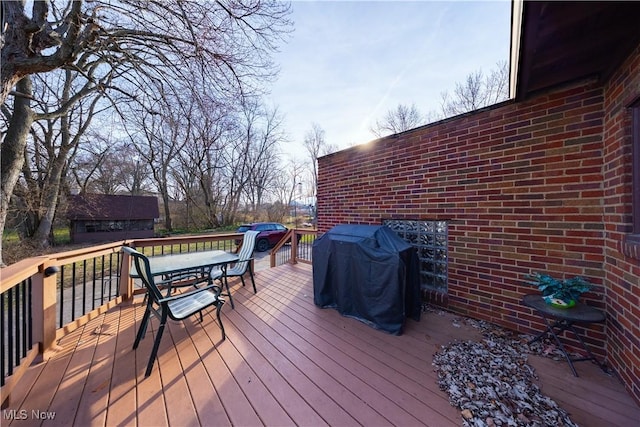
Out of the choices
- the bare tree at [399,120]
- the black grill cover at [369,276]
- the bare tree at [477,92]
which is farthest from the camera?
the bare tree at [399,120]

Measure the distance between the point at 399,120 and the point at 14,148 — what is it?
51.2ft

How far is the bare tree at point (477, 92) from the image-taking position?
10.2 m

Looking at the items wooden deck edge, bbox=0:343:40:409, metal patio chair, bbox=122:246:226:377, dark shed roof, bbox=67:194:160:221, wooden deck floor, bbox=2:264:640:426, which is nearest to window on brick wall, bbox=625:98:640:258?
wooden deck floor, bbox=2:264:640:426

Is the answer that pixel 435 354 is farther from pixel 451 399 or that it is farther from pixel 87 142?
pixel 87 142

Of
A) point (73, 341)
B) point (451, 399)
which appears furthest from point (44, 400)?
point (451, 399)

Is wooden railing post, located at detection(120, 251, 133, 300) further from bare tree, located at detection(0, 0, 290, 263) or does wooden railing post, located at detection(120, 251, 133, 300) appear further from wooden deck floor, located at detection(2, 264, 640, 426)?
bare tree, located at detection(0, 0, 290, 263)

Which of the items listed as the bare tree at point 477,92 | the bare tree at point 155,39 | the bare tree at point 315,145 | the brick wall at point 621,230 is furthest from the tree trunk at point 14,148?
the bare tree at point 315,145

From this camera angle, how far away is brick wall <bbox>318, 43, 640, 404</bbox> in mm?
1775

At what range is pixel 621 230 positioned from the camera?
5.23 ft

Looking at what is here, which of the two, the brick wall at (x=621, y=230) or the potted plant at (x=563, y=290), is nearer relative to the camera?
the brick wall at (x=621, y=230)

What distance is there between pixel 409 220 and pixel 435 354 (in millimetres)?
1611

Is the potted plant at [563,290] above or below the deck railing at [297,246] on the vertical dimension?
above

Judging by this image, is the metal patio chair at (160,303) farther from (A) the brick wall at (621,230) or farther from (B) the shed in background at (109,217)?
(B) the shed in background at (109,217)
